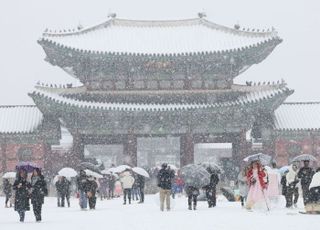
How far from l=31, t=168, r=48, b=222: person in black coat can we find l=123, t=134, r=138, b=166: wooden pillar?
14.2 m

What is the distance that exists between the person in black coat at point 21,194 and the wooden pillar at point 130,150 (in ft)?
46.6

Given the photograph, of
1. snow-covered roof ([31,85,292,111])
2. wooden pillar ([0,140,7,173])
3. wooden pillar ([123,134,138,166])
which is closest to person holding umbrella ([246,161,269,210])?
snow-covered roof ([31,85,292,111])

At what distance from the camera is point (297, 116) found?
107 ft

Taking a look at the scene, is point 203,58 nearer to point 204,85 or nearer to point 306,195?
point 204,85

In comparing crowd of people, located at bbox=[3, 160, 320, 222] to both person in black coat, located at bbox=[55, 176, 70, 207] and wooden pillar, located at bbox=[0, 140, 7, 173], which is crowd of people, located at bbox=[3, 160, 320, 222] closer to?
person in black coat, located at bbox=[55, 176, 70, 207]

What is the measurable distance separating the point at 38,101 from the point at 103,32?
236 inches

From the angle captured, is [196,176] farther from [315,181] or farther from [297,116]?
[297,116]

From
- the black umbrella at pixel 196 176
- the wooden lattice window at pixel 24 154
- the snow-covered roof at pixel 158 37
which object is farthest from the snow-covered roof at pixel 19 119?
the black umbrella at pixel 196 176

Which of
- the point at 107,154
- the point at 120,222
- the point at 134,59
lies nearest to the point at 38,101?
the point at 134,59

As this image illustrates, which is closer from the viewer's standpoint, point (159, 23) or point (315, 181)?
point (315, 181)

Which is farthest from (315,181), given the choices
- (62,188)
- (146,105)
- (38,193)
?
(146,105)

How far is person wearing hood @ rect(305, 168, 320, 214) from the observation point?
14.6 m

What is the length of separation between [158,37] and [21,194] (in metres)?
19.1

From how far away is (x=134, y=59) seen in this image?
29781 mm
